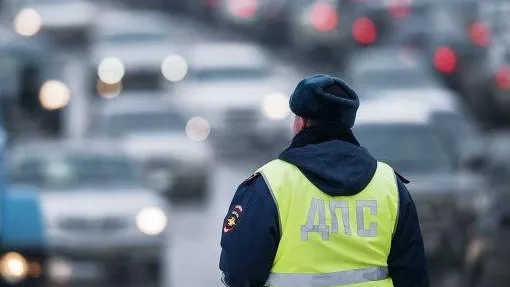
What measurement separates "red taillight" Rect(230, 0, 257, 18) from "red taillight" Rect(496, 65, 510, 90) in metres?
18.2

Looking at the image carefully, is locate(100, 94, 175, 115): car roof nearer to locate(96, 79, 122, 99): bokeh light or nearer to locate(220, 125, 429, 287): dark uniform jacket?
locate(96, 79, 122, 99): bokeh light

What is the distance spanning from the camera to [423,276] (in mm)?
6598

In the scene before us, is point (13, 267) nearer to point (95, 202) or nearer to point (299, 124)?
point (95, 202)

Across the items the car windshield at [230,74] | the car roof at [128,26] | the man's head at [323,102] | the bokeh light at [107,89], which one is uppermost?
the man's head at [323,102]

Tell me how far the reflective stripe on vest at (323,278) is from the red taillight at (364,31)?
3136cm

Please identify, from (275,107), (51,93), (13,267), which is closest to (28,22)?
(275,107)

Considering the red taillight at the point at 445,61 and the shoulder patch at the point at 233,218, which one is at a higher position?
the shoulder patch at the point at 233,218

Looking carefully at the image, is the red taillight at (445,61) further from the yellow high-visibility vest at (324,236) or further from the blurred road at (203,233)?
the yellow high-visibility vest at (324,236)

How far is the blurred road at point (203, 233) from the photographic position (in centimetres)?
1822

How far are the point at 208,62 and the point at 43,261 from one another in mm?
18318

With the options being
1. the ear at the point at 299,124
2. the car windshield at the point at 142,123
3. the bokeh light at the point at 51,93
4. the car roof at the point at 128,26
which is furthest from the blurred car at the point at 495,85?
the ear at the point at 299,124

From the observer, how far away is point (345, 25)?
3794 centimetres

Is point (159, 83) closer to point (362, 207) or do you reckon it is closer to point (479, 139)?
point (479, 139)

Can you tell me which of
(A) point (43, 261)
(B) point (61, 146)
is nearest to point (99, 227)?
(A) point (43, 261)
